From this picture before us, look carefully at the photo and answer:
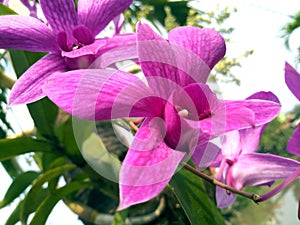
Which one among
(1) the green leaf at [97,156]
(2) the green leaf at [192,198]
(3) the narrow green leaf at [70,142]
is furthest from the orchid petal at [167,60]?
(3) the narrow green leaf at [70,142]

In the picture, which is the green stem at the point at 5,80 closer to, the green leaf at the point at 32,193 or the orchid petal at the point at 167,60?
the green leaf at the point at 32,193

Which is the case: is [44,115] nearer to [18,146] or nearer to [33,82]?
[18,146]

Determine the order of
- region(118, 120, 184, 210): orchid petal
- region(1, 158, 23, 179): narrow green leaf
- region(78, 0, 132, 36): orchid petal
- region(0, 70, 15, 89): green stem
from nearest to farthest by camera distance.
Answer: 1. region(118, 120, 184, 210): orchid petal
2. region(78, 0, 132, 36): orchid petal
3. region(0, 70, 15, 89): green stem
4. region(1, 158, 23, 179): narrow green leaf

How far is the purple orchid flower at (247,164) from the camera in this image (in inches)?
12.5

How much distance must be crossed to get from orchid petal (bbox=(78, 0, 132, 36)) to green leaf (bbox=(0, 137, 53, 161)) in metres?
0.26

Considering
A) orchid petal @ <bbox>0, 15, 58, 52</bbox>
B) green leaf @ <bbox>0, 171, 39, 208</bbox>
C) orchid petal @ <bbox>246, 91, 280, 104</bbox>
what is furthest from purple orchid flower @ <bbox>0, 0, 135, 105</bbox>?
green leaf @ <bbox>0, 171, 39, 208</bbox>

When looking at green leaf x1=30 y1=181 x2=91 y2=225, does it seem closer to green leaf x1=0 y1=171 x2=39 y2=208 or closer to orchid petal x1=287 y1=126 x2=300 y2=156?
green leaf x1=0 y1=171 x2=39 y2=208

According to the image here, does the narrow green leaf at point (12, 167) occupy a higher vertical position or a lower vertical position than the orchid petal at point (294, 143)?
lower

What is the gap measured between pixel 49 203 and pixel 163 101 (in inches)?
14.9

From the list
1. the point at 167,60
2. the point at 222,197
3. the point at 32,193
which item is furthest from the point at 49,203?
the point at 167,60

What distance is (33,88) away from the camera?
30cm

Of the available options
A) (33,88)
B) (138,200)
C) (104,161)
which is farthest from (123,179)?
(104,161)

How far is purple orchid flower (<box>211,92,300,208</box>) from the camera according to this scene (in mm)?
318

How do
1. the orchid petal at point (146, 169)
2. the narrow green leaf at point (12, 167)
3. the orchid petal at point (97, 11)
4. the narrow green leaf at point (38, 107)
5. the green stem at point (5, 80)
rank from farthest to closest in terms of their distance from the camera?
1. the narrow green leaf at point (12, 167)
2. the green stem at point (5, 80)
3. the narrow green leaf at point (38, 107)
4. the orchid petal at point (97, 11)
5. the orchid petal at point (146, 169)
